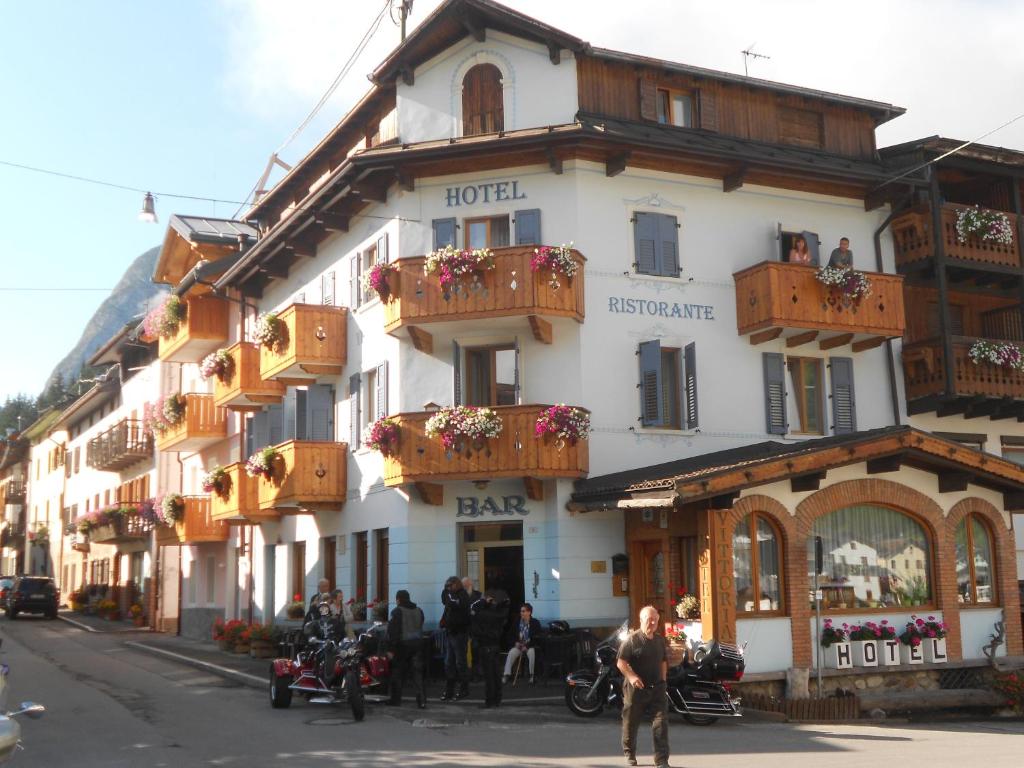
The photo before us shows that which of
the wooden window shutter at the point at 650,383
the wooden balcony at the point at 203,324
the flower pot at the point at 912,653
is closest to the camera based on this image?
the flower pot at the point at 912,653

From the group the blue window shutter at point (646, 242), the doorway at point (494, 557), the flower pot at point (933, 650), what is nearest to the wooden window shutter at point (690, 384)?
the blue window shutter at point (646, 242)

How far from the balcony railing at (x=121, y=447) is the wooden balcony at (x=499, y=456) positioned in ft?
76.5

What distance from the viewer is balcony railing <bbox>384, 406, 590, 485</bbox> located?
21125 millimetres

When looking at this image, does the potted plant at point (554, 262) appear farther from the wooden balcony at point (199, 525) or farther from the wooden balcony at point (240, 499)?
the wooden balcony at point (199, 525)

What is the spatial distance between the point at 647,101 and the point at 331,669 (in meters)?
13.1

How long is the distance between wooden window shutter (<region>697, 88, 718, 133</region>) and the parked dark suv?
36.4m

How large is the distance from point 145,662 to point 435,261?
11937mm

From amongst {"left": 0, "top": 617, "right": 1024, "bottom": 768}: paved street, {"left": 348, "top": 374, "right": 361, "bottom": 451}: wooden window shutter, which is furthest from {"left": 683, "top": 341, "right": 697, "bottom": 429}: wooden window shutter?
{"left": 0, "top": 617, "right": 1024, "bottom": 768}: paved street

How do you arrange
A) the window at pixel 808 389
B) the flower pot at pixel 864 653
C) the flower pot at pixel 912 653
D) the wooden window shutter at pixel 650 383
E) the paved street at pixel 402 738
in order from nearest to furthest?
the paved street at pixel 402 738 < the flower pot at pixel 864 653 < the flower pot at pixel 912 653 < the wooden window shutter at pixel 650 383 < the window at pixel 808 389

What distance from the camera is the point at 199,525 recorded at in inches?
1345

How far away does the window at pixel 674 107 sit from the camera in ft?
80.4

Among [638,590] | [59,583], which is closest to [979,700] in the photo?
[638,590]

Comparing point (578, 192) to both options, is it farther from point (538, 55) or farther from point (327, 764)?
point (327, 764)

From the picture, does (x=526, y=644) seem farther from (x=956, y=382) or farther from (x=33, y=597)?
(x=33, y=597)
